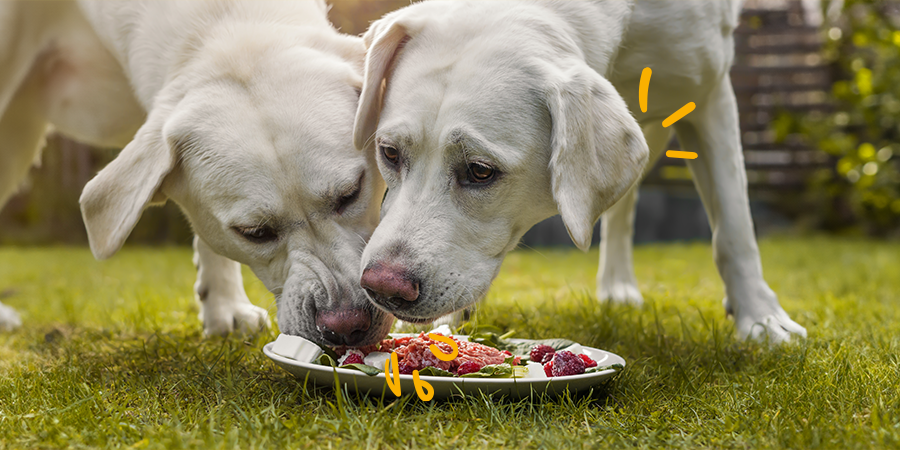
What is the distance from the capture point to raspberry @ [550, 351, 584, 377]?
86.7 inches

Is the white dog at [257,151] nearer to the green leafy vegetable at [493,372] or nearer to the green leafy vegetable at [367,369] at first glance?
the green leafy vegetable at [367,369]

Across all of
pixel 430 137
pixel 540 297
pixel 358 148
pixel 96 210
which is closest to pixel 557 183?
pixel 430 137

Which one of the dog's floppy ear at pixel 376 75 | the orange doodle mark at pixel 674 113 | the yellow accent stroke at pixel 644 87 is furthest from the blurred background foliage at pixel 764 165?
the dog's floppy ear at pixel 376 75

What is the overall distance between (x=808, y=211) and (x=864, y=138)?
53.7 inches

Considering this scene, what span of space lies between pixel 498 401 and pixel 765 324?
1516 mm

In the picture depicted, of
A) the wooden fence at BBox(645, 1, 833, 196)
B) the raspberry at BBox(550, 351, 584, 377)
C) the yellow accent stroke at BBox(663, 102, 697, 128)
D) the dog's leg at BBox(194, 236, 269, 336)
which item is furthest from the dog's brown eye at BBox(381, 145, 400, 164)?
the wooden fence at BBox(645, 1, 833, 196)

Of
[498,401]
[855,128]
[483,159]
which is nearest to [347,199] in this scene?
[483,159]

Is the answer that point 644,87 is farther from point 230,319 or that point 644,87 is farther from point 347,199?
point 230,319

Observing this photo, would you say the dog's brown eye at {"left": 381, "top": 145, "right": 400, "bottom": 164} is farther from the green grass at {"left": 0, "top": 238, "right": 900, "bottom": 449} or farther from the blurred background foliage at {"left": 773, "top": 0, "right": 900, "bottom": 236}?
the blurred background foliage at {"left": 773, "top": 0, "right": 900, "bottom": 236}

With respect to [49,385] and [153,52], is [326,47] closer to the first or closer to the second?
[153,52]

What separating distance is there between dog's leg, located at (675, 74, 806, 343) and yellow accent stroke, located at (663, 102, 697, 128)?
0.29 ft

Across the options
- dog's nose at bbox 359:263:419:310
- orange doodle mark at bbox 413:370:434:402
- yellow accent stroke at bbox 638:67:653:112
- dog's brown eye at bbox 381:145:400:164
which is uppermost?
yellow accent stroke at bbox 638:67:653:112

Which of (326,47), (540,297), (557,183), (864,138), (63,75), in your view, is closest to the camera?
(557,183)

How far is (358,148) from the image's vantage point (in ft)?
8.54
